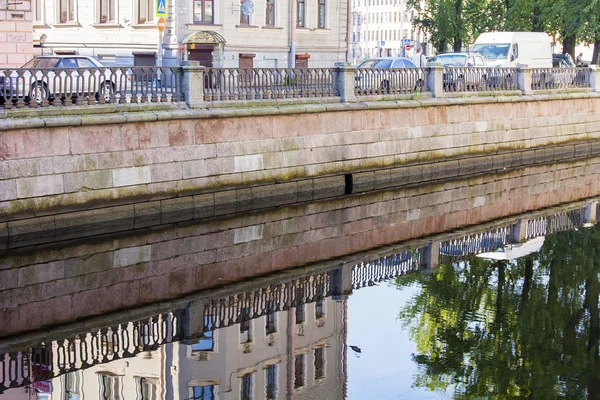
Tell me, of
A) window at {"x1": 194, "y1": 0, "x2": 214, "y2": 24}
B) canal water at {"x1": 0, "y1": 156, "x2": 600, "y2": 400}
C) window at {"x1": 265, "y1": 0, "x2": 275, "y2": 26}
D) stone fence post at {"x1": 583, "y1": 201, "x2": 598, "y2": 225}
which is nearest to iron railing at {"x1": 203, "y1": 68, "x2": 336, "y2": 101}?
canal water at {"x1": 0, "y1": 156, "x2": 600, "y2": 400}

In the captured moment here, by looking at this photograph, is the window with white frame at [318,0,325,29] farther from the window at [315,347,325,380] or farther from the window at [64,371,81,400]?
the window at [64,371,81,400]

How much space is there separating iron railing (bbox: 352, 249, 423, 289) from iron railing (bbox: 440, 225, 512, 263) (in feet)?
1.72

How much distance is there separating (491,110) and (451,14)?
975 inches

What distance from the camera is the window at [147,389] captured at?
1106cm

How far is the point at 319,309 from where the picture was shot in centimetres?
1459

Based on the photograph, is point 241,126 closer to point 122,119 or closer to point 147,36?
point 122,119

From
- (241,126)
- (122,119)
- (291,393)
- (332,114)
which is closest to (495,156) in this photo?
(332,114)

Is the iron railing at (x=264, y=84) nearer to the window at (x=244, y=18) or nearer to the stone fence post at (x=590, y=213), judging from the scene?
the stone fence post at (x=590, y=213)

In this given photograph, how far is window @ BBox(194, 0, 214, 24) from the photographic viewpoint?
39219mm

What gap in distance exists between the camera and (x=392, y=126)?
26.0 m

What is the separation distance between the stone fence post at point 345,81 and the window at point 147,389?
1402 centimetres

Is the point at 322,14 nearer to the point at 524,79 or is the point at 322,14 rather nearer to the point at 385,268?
the point at 524,79

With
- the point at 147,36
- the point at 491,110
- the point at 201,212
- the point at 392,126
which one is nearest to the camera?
the point at 201,212

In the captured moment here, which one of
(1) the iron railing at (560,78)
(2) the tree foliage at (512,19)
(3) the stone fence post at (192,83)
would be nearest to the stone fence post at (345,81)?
(3) the stone fence post at (192,83)
